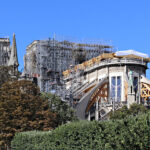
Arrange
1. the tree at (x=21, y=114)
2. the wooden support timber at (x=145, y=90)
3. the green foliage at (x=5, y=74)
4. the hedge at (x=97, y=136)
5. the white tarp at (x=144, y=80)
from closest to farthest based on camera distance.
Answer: the hedge at (x=97, y=136) < the tree at (x=21, y=114) < the green foliage at (x=5, y=74) < the wooden support timber at (x=145, y=90) < the white tarp at (x=144, y=80)

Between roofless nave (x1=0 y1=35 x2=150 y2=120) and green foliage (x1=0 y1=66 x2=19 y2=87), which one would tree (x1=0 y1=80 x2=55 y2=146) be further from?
roofless nave (x1=0 y1=35 x2=150 y2=120)

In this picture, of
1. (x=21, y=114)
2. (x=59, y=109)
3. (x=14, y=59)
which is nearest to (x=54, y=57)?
(x=14, y=59)

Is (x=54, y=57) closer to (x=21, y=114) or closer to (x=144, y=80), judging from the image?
(x=144, y=80)

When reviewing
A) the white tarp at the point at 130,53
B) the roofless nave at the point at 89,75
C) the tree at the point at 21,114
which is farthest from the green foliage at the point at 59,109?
the white tarp at the point at 130,53

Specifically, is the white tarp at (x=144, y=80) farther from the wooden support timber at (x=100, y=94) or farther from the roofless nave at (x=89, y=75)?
A: the wooden support timber at (x=100, y=94)

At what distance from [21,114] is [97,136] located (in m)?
17.6

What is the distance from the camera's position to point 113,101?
7412cm

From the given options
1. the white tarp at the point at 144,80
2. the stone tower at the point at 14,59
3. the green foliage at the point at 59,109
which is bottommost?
the green foliage at the point at 59,109

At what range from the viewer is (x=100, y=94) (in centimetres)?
8088

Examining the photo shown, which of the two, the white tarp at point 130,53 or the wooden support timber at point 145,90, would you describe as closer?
the wooden support timber at point 145,90

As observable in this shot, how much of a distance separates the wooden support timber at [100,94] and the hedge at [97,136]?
3503cm

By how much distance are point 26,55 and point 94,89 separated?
1234 inches

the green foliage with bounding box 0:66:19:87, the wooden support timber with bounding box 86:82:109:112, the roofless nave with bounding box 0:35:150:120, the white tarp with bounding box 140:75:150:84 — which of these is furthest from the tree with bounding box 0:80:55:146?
the white tarp with bounding box 140:75:150:84

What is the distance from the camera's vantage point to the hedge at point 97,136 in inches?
1205
